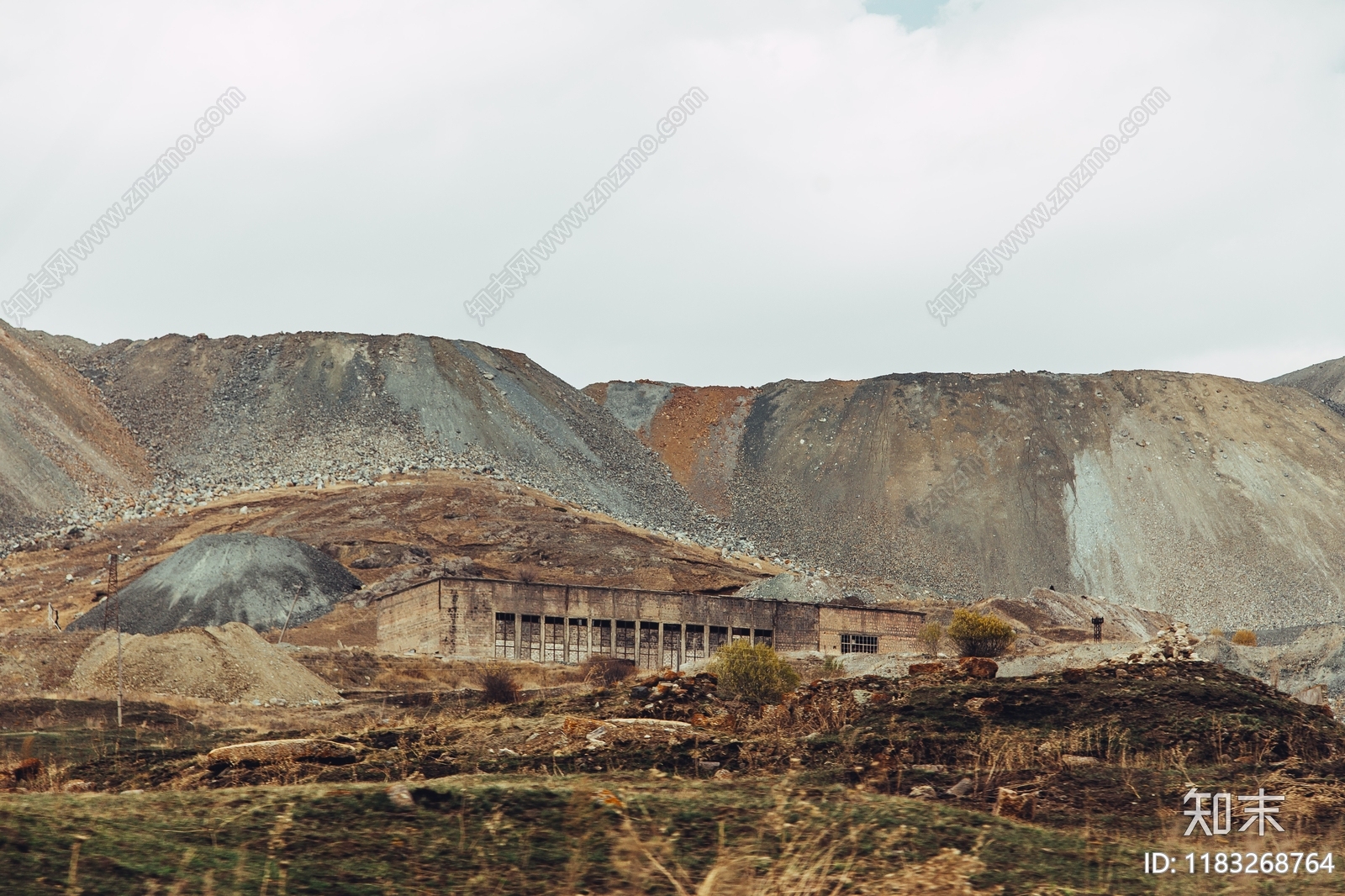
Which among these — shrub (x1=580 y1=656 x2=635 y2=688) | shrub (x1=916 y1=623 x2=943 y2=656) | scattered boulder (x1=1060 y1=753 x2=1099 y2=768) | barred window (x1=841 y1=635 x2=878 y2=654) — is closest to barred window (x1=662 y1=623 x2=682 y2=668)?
shrub (x1=580 y1=656 x2=635 y2=688)

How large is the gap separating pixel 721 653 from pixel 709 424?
281 ft

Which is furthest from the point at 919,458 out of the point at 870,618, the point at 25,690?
the point at 25,690

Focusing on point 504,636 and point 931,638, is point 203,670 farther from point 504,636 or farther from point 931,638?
point 931,638

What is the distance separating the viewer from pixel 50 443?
296ft

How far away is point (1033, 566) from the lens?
9425cm

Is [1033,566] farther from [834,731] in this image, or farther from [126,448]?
[834,731]

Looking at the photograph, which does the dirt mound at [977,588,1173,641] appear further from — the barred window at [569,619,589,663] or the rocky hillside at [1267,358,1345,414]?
the rocky hillside at [1267,358,1345,414]

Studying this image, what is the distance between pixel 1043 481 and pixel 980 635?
6173 cm

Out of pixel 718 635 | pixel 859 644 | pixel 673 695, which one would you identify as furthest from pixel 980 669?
pixel 859 644

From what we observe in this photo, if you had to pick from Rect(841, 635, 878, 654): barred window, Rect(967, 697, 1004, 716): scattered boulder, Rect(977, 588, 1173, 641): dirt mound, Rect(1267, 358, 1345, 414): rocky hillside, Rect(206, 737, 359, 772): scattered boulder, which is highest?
Rect(1267, 358, 1345, 414): rocky hillside

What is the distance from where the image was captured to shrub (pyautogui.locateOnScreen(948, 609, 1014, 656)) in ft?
143

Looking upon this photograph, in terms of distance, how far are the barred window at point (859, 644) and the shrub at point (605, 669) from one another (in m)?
8.90

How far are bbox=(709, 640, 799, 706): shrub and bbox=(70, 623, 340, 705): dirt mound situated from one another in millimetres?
11256

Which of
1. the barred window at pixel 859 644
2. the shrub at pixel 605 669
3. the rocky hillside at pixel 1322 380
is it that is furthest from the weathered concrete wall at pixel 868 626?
the rocky hillside at pixel 1322 380
